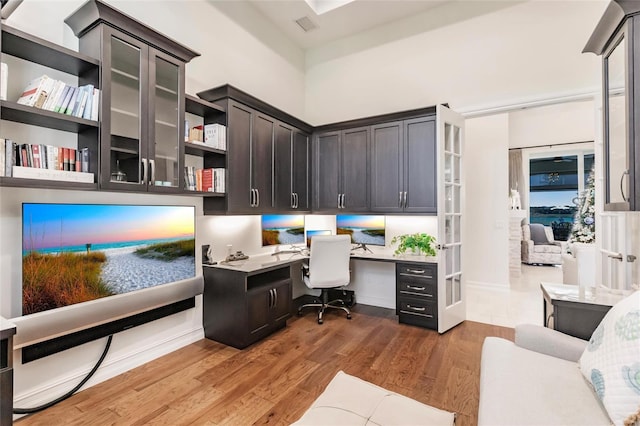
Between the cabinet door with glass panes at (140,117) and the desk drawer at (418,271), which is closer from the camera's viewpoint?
the cabinet door with glass panes at (140,117)

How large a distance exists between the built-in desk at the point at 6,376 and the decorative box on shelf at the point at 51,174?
853 mm

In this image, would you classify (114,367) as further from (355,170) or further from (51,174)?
(355,170)

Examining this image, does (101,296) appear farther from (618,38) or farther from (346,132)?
(618,38)

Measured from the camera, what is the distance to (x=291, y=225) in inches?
168

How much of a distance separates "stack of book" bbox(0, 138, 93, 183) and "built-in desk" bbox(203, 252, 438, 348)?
1511mm

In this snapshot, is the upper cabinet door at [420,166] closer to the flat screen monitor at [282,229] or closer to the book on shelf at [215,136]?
the flat screen monitor at [282,229]

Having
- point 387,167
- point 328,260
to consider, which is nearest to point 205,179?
point 328,260

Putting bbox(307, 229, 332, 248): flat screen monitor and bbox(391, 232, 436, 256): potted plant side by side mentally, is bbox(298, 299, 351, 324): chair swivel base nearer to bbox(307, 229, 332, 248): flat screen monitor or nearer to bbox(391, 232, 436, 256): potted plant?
bbox(307, 229, 332, 248): flat screen monitor

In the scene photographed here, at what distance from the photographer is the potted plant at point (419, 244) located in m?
3.76

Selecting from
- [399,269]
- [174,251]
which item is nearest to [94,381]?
[174,251]

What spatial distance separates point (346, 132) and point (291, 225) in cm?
154

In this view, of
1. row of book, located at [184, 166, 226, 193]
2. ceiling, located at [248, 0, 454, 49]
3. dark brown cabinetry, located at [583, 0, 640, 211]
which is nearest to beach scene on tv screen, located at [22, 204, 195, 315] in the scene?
row of book, located at [184, 166, 226, 193]

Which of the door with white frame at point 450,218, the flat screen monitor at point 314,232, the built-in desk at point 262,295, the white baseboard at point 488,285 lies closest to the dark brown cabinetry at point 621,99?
the door with white frame at point 450,218

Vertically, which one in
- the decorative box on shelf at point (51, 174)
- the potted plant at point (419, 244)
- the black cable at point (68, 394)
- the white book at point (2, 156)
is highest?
the white book at point (2, 156)
